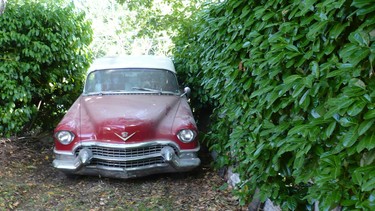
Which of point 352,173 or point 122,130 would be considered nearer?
point 352,173

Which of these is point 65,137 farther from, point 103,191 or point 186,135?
point 186,135

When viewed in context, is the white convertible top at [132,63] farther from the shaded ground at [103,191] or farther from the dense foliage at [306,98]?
the dense foliage at [306,98]

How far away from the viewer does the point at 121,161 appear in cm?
499

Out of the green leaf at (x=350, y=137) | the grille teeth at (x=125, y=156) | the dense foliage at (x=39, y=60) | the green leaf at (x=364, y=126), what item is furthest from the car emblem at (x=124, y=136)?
the green leaf at (x=364, y=126)

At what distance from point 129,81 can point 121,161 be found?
1.75 metres

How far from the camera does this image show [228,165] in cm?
505

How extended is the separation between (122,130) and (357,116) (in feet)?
11.6

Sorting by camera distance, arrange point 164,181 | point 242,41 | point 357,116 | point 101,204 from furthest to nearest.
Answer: point 164,181, point 101,204, point 242,41, point 357,116

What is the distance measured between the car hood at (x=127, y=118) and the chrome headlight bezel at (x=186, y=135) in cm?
16

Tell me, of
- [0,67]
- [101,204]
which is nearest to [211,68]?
[101,204]

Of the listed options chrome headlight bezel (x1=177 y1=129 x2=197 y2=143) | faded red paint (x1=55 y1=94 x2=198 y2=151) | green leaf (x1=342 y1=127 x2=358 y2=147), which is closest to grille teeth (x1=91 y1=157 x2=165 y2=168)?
faded red paint (x1=55 y1=94 x2=198 y2=151)

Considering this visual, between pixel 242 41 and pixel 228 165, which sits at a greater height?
pixel 242 41

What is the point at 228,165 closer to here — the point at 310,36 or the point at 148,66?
the point at 148,66

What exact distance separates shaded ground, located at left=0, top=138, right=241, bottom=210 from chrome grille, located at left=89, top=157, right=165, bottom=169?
1.02 feet
